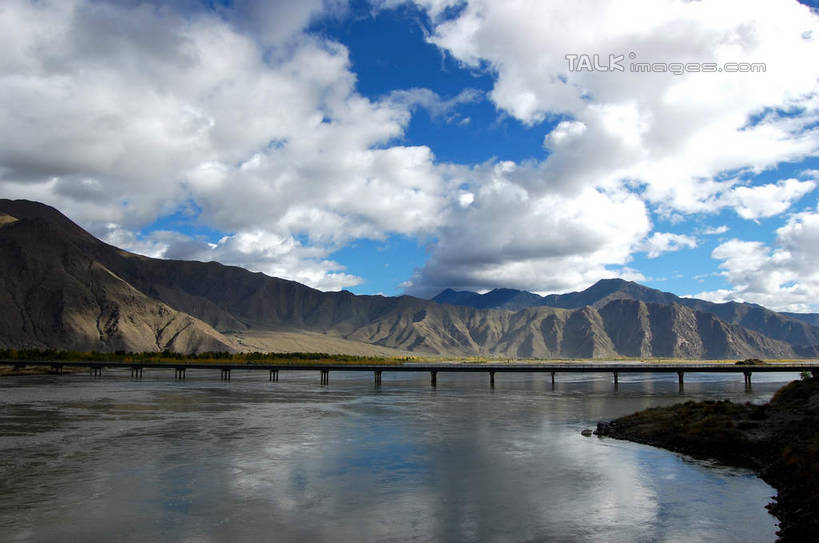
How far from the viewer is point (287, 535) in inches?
766

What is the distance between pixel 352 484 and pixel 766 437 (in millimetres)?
24261

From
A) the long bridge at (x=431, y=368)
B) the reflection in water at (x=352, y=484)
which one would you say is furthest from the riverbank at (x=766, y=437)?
the long bridge at (x=431, y=368)

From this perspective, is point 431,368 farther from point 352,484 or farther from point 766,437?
point 352,484

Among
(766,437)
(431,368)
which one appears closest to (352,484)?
(766,437)

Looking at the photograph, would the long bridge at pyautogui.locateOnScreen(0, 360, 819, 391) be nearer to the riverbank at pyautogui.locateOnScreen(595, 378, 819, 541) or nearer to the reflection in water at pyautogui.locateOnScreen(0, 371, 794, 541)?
the reflection in water at pyautogui.locateOnScreen(0, 371, 794, 541)

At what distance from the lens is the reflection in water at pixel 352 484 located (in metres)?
20.2

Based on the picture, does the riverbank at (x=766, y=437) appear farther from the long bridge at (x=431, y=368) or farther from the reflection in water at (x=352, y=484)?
the long bridge at (x=431, y=368)

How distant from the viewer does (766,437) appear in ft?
111

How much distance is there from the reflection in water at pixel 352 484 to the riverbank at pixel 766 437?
3.60 feet

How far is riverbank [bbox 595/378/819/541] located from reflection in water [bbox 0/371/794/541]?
3.60 feet

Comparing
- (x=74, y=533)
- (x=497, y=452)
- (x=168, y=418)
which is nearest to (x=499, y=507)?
(x=497, y=452)

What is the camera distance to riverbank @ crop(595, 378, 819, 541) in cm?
2223

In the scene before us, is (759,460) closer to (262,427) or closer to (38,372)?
(262,427)

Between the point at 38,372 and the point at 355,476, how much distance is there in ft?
386
